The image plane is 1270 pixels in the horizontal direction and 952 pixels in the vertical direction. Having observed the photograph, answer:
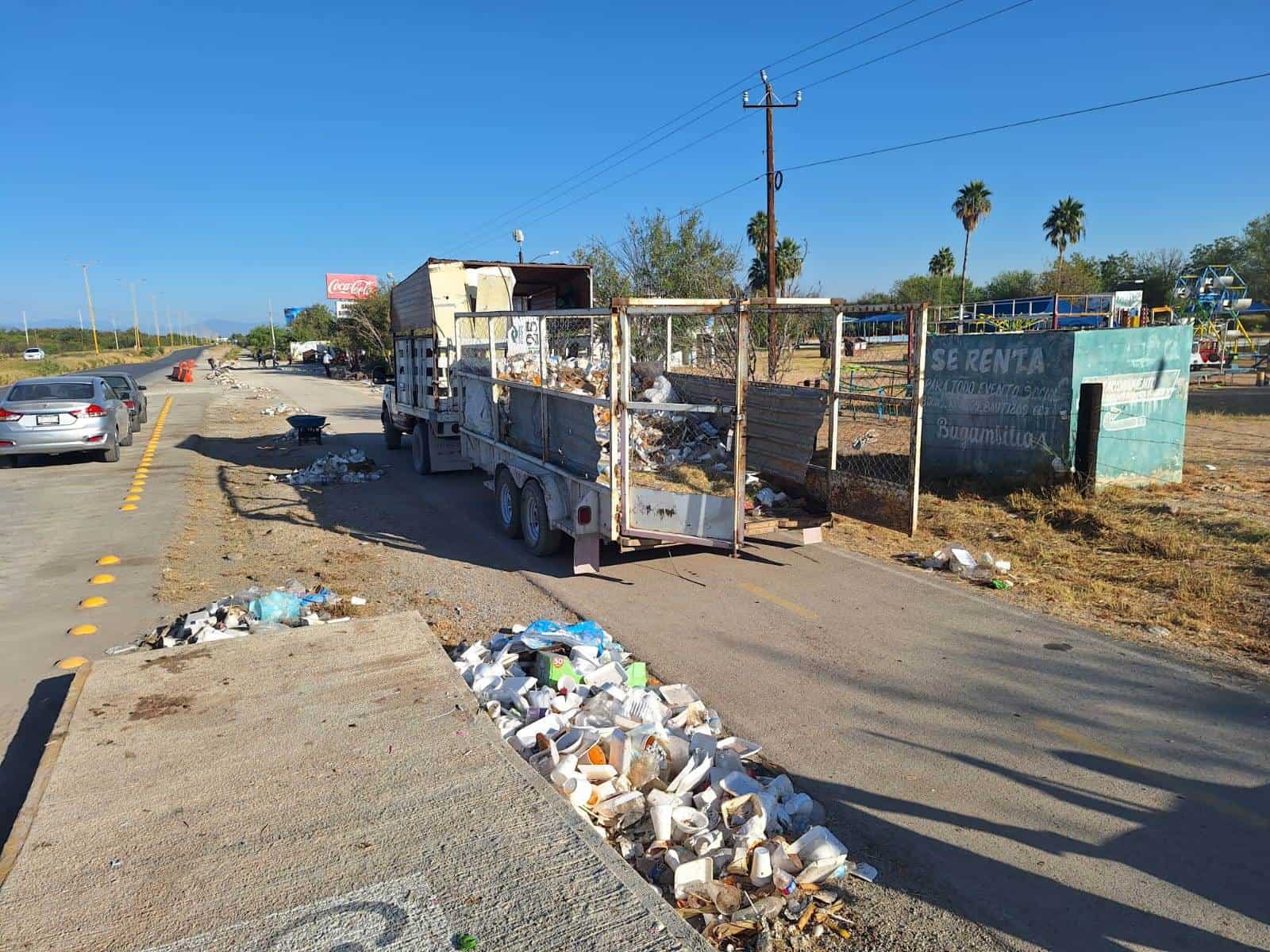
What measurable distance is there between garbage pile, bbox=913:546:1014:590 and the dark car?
19.1 meters

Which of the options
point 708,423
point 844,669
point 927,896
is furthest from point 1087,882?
point 708,423

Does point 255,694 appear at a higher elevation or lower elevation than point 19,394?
lower

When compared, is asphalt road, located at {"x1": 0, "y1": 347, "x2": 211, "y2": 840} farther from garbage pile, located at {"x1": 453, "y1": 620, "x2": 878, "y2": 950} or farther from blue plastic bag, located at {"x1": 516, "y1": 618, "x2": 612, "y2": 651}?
blue plastic bag, located at {"x1": 516, "y1": 618, "x2": 612, "y2": 651}

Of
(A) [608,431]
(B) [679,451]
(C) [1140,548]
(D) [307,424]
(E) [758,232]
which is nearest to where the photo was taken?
(A) [608,431]

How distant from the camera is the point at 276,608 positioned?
21.2 ft

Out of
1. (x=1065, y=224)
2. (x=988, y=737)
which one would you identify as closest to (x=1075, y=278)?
(x=1065, y=224)

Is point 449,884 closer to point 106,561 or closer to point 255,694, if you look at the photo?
point 255,694

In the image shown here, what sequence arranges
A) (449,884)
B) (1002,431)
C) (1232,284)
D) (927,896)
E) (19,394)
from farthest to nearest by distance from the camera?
1. (1232,284)
2. (19,394)
3. (1002,431)
4. (927,896)
5. (449,884)

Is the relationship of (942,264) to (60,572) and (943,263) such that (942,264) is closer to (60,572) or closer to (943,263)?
(943,263)

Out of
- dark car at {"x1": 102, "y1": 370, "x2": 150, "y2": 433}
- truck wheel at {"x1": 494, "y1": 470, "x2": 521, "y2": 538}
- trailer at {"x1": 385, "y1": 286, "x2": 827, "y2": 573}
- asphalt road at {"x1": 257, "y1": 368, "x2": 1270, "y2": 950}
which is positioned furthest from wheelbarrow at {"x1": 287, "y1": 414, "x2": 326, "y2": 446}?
asphalt road at {"x1": 257, "y1": 368, "x2": 1270, "y2": 950}

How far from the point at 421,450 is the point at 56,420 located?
21.7 feet

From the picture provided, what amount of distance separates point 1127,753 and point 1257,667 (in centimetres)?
182

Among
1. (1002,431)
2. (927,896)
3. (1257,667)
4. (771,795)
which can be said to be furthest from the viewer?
(1002,431)

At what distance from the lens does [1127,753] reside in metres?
4.57
